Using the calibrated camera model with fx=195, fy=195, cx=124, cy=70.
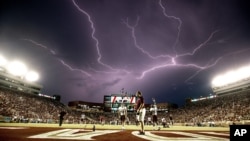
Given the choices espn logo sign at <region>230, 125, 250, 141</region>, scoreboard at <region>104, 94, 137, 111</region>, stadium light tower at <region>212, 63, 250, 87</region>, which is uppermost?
stadium light tower at <region>212, 63, 250, 87</region>

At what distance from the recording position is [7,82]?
71875mm

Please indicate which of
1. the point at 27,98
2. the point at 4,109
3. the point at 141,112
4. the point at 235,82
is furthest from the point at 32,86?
the point at 141,112

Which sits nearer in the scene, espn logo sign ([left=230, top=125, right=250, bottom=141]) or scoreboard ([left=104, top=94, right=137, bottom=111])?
espn logo sign ([left=230, top=125, right=250, bottom=141])

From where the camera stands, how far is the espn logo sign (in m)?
3.11

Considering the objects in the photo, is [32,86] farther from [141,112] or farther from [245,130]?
[245,130]

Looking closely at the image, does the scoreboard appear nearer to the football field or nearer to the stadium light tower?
the stadium light tower

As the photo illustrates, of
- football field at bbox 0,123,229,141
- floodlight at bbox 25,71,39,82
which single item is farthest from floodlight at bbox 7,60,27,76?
football field at bbox 0,123,229,141

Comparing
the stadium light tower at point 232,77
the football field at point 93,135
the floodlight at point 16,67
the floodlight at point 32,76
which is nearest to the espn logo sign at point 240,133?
the football field at point 93,135

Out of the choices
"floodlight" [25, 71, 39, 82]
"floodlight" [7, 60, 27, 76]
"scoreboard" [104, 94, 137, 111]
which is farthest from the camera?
"floodlight" [25, 71, 39, 82]

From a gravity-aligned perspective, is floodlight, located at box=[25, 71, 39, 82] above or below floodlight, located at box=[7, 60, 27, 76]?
below

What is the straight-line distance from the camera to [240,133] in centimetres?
319

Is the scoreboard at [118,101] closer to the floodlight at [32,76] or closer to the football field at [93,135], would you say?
the floodlight at [32,76]

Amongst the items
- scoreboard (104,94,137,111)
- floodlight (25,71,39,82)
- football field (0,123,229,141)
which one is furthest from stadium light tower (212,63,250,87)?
floodlight (25,71,39,82)

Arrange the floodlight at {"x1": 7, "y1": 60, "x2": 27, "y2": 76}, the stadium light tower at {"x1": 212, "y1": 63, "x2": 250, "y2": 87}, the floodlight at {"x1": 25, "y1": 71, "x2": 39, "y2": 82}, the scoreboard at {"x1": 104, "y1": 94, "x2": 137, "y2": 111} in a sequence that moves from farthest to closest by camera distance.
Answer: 1. the floodlight at {"x1": 25, "y1": 71, "x2": 39, "y2": 82}
2. the scoreboard at {"x1": 104, "y1": 94, "x2": 137, "y2": 111}
3. the floodlight at {"x1": 7, "y1": 60, "x2": 27, "y2": 76}
4. the stadium light tower at {"x1": 212, "y1": 63, "x2": 250, "y2": 87}
